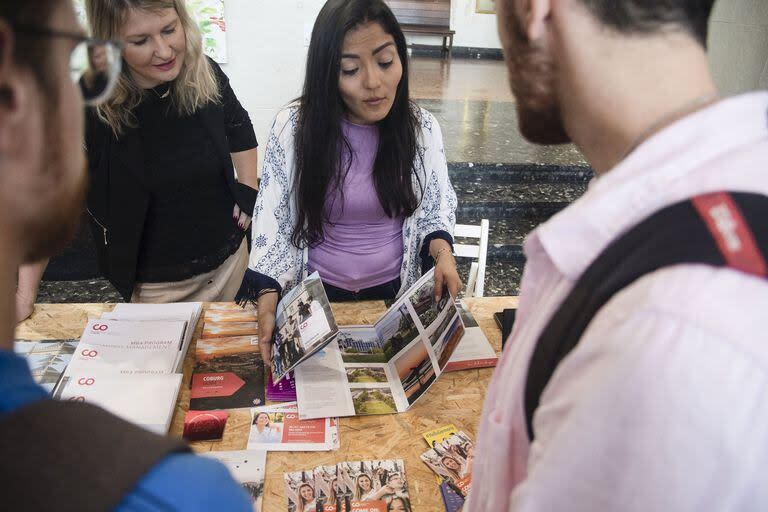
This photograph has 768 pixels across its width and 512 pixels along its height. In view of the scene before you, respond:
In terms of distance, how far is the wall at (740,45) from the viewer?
16.0 ft

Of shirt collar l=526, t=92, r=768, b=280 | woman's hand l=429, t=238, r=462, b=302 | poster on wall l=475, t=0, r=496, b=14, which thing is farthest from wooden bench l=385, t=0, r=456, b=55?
shirt collar l=526, t=92, r=768, b=280

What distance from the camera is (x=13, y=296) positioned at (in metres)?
0.53

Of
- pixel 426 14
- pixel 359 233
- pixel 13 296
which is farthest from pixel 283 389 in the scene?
pixel 426 14

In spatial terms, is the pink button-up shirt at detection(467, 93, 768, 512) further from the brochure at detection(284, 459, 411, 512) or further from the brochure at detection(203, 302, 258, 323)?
the brochure at detection(203, 302, 258, 323)

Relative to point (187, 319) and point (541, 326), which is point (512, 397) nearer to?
point (541, 326)

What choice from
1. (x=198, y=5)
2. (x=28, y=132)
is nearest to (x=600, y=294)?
(x=28, y=132)

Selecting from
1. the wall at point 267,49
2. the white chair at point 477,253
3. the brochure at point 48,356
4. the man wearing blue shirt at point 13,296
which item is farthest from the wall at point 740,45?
the man wearing blue shirt at point 13,296

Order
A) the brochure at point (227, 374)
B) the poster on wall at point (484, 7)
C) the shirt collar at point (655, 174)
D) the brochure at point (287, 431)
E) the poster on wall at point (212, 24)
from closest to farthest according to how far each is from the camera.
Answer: the shirt collar at point (655, 174)
the brochure at point (287, 431)
the brochure at point (227, 374)
the poster on wall at point (212, 24)
the poster on wall at point (484, 7)

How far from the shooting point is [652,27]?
0.69 meters

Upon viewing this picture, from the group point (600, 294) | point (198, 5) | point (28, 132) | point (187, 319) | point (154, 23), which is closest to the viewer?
point (28, 132)

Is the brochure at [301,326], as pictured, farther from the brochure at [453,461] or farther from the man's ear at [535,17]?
the man's ear at [535,17]

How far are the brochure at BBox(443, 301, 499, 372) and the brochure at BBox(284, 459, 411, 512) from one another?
1.35 feet

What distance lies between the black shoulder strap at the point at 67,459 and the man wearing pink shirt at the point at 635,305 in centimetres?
41

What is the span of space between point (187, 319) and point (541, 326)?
1.27 m
